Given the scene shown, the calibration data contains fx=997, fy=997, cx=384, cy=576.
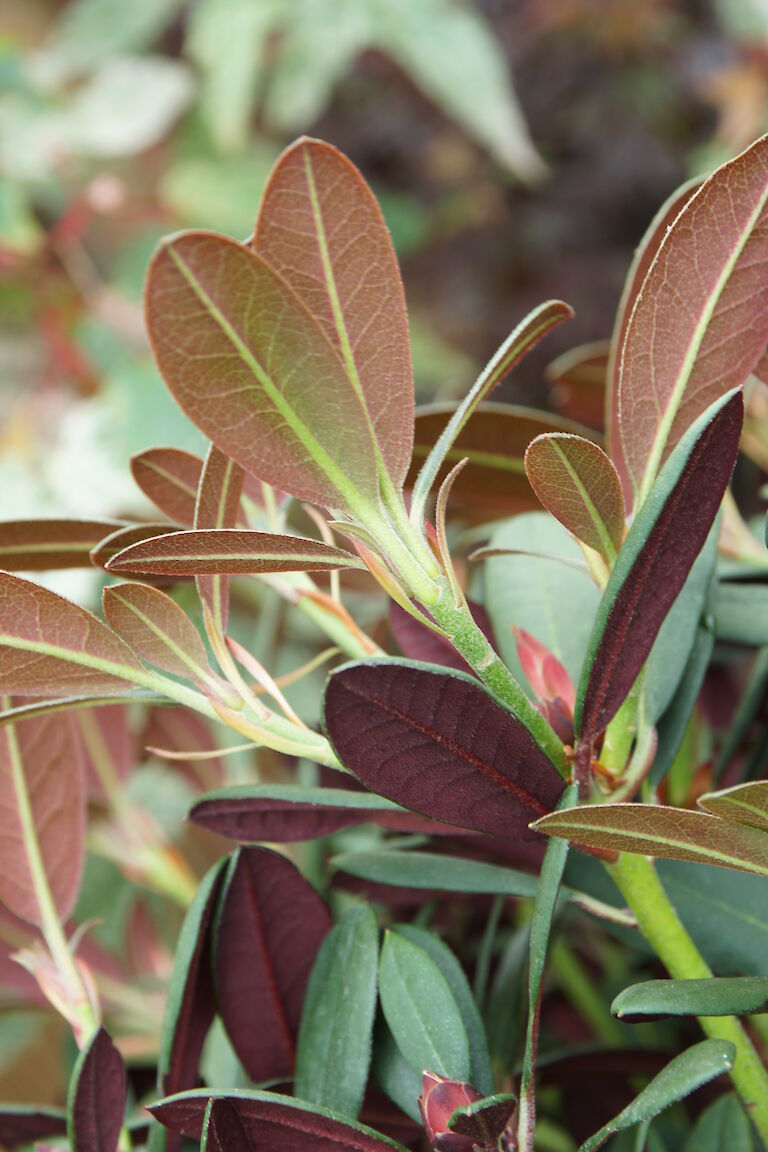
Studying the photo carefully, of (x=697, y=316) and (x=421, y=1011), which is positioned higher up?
(x=697, y=316)

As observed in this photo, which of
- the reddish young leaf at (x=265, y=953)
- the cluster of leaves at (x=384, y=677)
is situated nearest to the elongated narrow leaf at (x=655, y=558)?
the cluster of leaves at (x=384, y=677)

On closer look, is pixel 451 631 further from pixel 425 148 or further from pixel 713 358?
pixel 425 148

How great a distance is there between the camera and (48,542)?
0.27 metres

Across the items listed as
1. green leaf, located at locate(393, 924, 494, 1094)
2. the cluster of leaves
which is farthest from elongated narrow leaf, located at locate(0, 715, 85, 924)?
green leaf, located at locate(393, 924, 494, 1094)

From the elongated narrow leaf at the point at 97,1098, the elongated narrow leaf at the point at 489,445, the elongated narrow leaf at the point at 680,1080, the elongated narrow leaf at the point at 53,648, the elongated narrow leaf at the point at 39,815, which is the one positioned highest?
the elongated narrow leaf at the point at 489,445

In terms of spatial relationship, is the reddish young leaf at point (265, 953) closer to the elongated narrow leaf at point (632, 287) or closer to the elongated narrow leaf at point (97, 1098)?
the elongated narrow leaf at point (97, 1098)

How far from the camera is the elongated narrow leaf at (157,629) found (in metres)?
0.22

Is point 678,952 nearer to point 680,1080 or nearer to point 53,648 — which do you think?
point 680,1080

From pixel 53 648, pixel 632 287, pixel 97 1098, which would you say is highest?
pixel 632 287

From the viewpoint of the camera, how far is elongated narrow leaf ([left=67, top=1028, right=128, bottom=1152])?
0.24 meters

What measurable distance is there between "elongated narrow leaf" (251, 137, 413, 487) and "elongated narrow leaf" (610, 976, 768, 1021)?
0.12 meters

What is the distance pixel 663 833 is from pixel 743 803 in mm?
18

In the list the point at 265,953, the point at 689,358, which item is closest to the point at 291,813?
the point at 265,953

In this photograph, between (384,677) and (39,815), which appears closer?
(384,677)
